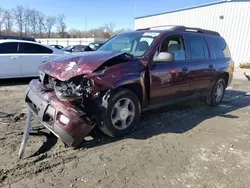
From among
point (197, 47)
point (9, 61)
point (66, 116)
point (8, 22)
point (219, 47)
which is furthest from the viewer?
point (8, 22)

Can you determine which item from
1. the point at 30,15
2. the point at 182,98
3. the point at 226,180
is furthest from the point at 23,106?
the point at 30,15

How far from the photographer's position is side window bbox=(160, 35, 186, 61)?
4.33 m

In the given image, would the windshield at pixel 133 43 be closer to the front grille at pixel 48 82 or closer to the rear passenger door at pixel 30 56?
the front grille at pixel 48 82

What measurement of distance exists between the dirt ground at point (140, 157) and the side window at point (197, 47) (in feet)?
4.84

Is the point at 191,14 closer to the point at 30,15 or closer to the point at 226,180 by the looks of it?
the point at 226,180

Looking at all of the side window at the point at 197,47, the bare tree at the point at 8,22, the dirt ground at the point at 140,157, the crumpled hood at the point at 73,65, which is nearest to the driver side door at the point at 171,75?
the side window at the point at 197,47

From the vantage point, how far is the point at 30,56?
25.8ft

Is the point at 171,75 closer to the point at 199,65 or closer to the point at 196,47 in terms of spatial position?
the point at 199,65

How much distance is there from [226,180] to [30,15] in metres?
86.3

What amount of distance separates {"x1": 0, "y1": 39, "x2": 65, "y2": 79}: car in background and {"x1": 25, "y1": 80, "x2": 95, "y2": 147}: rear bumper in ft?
14.3

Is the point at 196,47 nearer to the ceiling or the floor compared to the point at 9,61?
nearer to the ceiling

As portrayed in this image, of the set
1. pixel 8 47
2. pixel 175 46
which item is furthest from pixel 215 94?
pixel 8 47

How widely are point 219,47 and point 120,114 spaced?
3.78m

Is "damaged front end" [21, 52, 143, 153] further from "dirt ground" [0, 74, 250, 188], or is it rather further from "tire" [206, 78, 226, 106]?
"tire" [206, 78, 226, 106]
